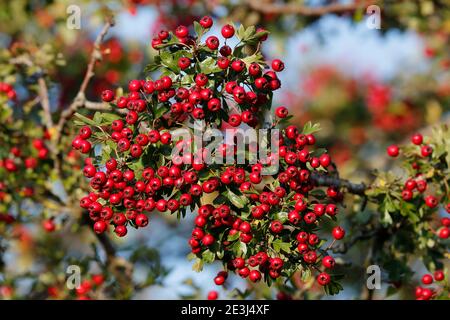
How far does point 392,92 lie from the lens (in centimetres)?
1051

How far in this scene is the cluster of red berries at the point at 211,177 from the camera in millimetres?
3258

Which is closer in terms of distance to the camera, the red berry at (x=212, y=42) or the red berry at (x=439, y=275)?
the red berry at (x=212, y=42)

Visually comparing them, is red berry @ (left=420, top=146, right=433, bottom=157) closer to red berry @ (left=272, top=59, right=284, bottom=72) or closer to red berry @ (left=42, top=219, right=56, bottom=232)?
red berry @ (left=272, top=59, right=284, bottom=72)

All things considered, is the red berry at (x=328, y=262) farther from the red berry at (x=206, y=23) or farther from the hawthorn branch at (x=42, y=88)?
the hawthorn branch at (x=42, y=88)

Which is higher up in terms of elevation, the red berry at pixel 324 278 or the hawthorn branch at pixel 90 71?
the hawthorn branch at pixel 90 71

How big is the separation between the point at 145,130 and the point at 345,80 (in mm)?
9423

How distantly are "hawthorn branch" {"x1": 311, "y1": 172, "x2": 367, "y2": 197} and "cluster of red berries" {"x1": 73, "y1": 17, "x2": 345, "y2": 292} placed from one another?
33 centimetres

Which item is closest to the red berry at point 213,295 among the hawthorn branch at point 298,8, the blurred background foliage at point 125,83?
the blurred background foliage at point 125,83

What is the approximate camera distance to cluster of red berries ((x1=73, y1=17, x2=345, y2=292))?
3258mm

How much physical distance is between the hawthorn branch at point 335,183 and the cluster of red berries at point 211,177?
1.08 ft

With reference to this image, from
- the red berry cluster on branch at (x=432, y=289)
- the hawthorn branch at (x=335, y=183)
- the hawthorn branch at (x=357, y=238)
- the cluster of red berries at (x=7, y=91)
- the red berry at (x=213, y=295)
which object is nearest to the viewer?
the hawthorn branch at (x=335, y=183)

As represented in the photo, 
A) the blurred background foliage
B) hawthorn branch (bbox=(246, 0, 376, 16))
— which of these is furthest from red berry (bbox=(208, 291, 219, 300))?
hawthorn branch (bbox=(246, 0, 376, 16))

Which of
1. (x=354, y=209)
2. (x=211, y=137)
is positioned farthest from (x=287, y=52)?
(x=211, y=137)

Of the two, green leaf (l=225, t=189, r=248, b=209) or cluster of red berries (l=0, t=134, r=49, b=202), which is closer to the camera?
green leaf (l=225, t=189, r=248, b=209)
